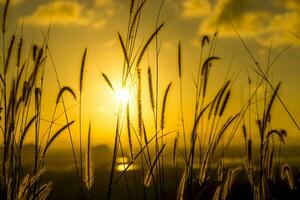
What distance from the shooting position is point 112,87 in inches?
121

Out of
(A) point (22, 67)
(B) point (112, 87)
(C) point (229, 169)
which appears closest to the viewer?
(B) point (112, 87)

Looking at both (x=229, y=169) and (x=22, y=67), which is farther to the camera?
(x=229, y=169)

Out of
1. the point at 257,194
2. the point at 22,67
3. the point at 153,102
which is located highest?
the point at 22,67

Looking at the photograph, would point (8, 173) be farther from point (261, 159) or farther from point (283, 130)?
point (283, 130)

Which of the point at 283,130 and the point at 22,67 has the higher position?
the point at 22,67

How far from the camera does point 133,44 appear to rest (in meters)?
3.08

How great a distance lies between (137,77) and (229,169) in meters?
1.33

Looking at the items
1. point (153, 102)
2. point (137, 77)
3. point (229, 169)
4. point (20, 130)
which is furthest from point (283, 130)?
point (20, 130)

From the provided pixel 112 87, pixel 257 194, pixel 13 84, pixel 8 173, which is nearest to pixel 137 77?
pixel 112 87

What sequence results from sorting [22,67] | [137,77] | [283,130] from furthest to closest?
[283,130] < [22,67] < [137,77]

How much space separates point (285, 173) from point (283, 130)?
48 cm

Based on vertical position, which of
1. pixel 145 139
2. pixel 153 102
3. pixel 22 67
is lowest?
pixel 145 139

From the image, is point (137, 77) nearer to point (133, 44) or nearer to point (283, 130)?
point (133, 44)

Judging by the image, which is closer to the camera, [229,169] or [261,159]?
[261,159]
